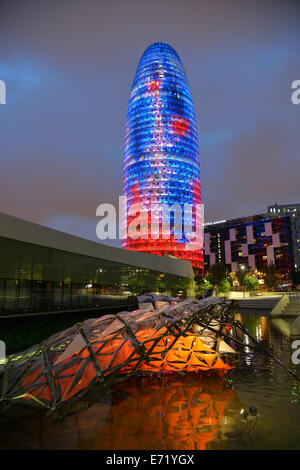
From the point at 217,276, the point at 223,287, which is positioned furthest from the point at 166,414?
the point at 217,276

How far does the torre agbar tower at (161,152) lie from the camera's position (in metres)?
136

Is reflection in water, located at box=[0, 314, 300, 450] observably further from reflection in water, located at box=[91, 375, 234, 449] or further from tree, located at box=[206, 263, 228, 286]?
tree, located at box=[206, 263, 228, 286]

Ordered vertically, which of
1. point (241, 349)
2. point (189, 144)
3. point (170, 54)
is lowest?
point (241, 349)

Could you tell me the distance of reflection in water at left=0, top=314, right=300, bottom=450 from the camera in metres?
7.64

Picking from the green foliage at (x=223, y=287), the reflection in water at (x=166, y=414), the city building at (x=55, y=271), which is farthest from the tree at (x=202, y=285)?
the reflection in water at (x=166, y=414)

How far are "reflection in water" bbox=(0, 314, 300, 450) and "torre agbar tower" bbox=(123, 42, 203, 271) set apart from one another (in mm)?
118947

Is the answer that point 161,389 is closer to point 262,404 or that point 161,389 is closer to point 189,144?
point 262,404

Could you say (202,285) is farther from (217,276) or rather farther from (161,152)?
(161,152)

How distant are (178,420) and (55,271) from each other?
24.8 meters

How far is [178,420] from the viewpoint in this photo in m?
8.93

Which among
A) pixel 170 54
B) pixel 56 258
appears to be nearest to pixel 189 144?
pixel 170 54
